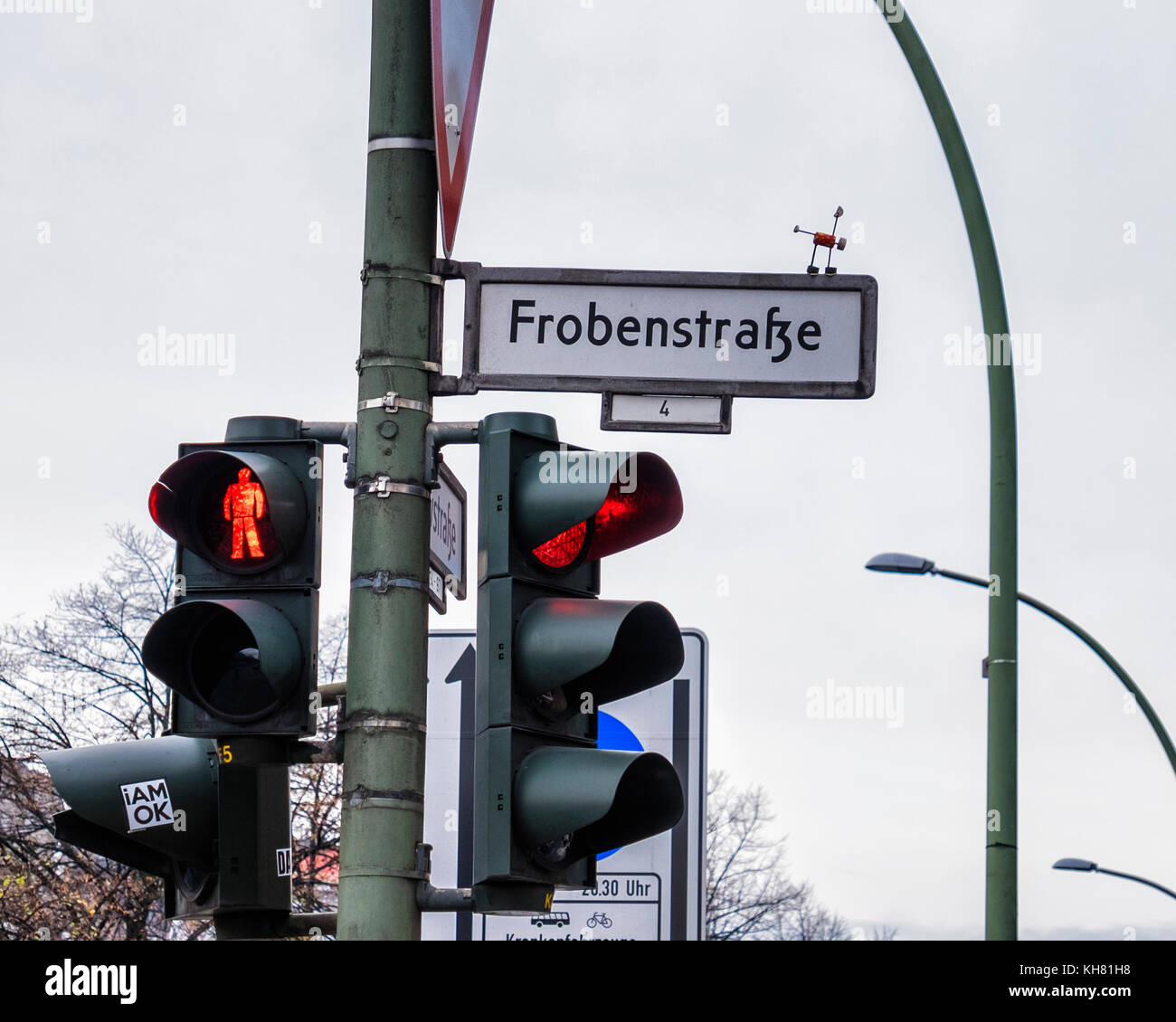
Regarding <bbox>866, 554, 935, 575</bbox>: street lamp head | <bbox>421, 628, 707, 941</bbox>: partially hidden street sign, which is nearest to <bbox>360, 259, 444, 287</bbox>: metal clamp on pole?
<bbox>421, 628, 707, 941</bbox>: partially hidden street sign

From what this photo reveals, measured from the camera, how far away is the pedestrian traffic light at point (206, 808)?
471cm

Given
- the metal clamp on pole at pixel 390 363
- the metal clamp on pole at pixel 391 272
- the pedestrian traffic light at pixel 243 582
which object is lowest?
the pedestrian traffic light at pixel 243 582

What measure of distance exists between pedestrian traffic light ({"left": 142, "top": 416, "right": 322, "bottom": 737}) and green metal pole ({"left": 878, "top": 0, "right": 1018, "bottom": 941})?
5.65m

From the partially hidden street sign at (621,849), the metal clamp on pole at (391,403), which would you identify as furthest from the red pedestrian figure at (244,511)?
the partially hidden street sign at (621,849)

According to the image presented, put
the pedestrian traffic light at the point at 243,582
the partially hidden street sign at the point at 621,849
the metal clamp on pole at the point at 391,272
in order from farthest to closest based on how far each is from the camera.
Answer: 1. the partially hidden street sign at the point at 621,849
2. the metal clamp on pole at the point at 391,272
3. the pedestrian traffic light at the point at 243,582

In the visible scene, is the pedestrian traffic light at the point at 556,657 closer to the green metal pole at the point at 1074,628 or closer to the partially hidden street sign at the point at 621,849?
the partially hidden street sign at the point at 621,849

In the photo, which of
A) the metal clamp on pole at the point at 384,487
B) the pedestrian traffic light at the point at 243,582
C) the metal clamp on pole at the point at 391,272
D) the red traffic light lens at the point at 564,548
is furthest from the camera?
the metal clamp on pole at the point at 391,272

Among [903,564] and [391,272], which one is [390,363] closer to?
[391,272]

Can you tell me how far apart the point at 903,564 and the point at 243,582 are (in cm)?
1108

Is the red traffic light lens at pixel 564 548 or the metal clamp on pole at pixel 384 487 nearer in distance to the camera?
the red traffic light lens at pixel 564 548

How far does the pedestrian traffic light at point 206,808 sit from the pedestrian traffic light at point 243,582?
18 centimetres

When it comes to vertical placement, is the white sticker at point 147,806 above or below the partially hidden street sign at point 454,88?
below
